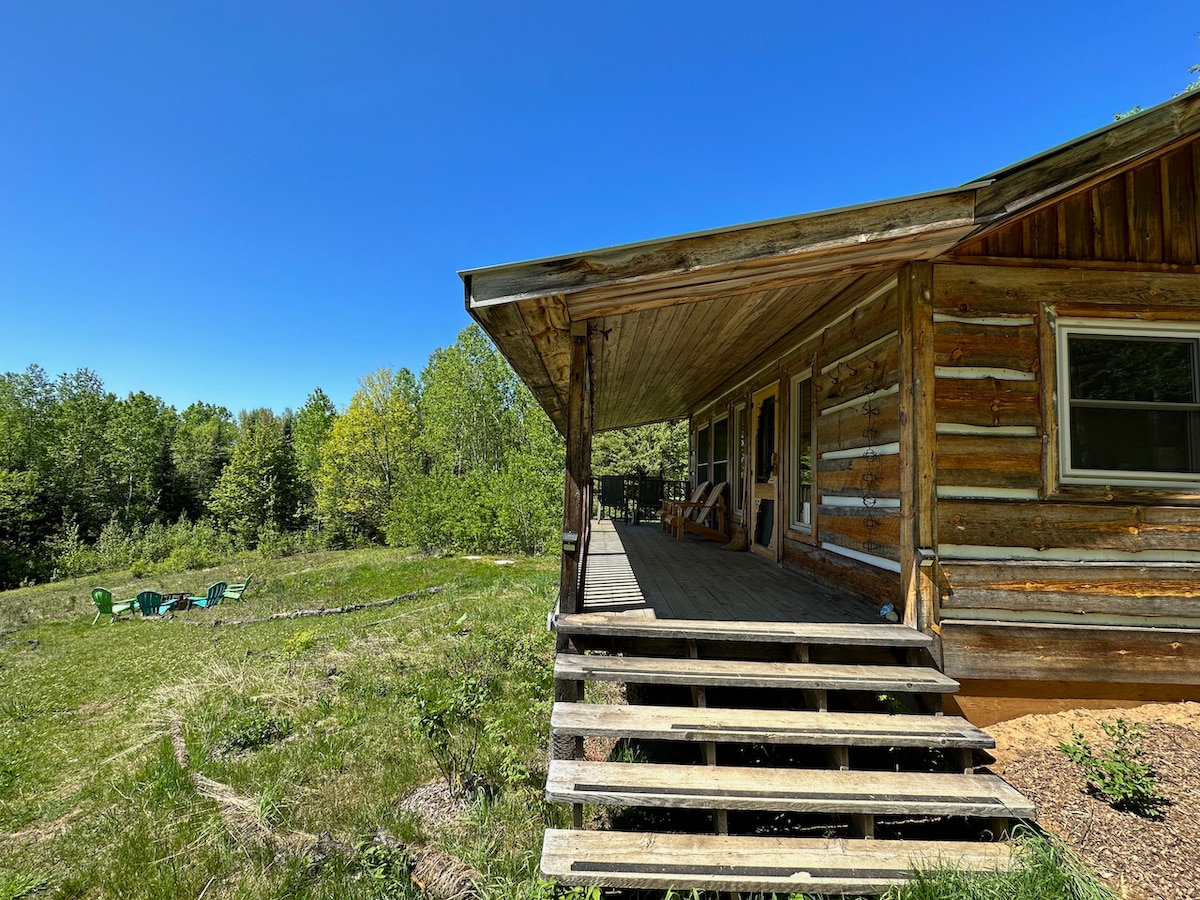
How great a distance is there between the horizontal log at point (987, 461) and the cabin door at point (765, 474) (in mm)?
2595

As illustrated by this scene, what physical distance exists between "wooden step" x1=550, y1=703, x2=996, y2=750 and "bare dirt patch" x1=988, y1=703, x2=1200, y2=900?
1.60 ft

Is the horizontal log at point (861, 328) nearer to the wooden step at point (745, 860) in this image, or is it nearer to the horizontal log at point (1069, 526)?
the horizontal log at point (1069, 526)

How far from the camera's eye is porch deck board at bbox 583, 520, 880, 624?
3.63 metres

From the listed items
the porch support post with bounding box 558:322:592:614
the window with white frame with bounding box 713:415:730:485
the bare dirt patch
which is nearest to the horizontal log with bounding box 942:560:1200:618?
the bare dirt patch

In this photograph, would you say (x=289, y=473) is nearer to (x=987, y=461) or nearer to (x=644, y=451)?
(x=644, y=451)

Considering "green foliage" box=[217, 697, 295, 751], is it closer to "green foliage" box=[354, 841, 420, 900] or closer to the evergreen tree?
"green foliage" box=[354, 841, 420, 900]

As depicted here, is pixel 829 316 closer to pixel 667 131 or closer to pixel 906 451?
pixel 906 451

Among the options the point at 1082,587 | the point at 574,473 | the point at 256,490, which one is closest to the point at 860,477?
the point at 1082,587

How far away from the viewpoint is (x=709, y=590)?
4484 millimetres

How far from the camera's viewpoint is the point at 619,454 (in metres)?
30.4

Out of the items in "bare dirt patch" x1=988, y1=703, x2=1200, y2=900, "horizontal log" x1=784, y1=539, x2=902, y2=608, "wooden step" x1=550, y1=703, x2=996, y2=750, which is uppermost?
"horizontal log" x1=784, y1=539, x2=902, y2=608

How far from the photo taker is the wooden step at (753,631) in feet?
9.93

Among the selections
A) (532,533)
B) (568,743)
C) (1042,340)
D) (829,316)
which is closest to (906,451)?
(1042,340)

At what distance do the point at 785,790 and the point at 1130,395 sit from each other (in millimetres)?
3341
